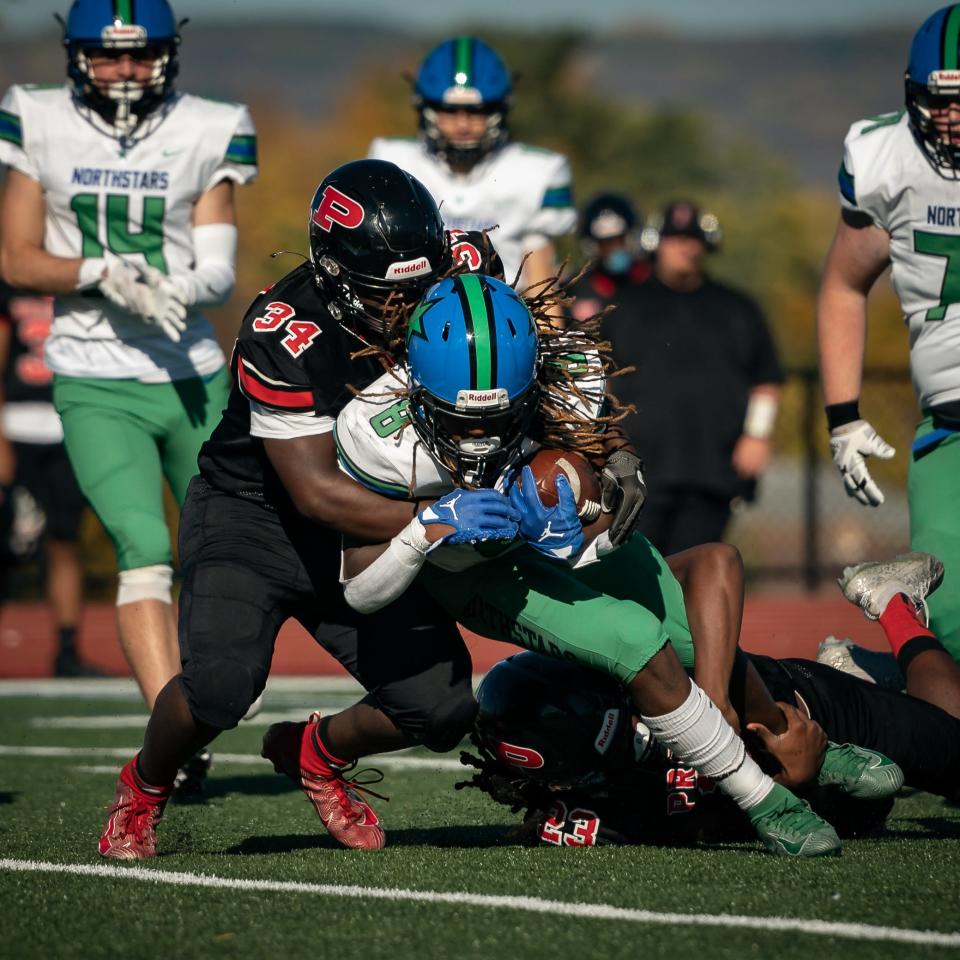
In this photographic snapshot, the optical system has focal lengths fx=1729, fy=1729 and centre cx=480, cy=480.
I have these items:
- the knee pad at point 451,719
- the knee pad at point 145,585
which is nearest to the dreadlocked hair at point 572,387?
the knee pad at point 451,719

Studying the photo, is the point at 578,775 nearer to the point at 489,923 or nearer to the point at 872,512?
the point at 489,923

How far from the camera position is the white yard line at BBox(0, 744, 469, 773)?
575cm

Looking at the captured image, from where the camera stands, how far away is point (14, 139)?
5449 mm

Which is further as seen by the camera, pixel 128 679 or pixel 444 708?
pixel 128 679

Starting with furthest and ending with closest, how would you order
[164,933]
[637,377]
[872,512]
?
[872,512] → [637,377] → [164,933]

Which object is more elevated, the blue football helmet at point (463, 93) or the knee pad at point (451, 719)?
the blue football helmet at point (463, 93)

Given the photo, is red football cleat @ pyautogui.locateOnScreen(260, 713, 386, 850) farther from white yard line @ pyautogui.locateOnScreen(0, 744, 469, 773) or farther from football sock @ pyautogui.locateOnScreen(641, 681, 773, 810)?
white yard line @ pyautogui.locateOnScreen(0, 744, 469, 773)

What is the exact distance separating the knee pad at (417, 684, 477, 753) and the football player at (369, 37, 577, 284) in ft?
9.50

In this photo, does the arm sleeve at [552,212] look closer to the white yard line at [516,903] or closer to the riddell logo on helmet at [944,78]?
the riddell logo on helmet at [944,78]

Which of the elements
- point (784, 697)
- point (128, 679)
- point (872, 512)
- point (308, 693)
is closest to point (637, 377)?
point (308, 693)

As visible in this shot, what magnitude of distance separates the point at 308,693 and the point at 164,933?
15.2ft

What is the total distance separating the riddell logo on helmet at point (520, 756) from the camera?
413cm

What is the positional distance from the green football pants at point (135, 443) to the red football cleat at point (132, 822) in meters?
1.10

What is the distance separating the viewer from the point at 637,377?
25.7ft
